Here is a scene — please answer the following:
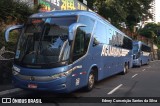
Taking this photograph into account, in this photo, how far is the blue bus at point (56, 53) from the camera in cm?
1001

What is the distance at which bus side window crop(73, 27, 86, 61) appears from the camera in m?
10.8

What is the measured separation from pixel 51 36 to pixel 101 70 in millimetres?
4372

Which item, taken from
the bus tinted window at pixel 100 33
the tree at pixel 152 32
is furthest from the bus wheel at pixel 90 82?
the tree at pixel 152 32

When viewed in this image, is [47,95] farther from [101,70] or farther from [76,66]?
[101,70]

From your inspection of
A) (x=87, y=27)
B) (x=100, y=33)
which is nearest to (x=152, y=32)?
(x=100, y=33)

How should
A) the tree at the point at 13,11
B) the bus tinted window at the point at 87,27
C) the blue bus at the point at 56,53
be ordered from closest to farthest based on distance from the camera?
the blue bus at the point at 56,53
the bus tinted window at the point at 87,27
the tree at the point at 13,11

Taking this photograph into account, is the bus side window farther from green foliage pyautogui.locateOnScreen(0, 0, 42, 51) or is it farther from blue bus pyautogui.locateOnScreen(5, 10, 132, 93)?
green foliage pyautogui.locateOnScreen(0, 0, 42, 51)

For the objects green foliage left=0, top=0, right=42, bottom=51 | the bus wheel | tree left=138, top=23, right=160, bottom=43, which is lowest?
the bus wheel

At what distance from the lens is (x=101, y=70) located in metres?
14.2

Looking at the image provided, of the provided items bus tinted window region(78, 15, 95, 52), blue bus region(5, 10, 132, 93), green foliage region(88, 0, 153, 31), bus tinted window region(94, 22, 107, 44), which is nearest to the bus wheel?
blue bus region(5, 10, 132, 93)

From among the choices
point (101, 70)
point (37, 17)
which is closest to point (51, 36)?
point (37, 17)

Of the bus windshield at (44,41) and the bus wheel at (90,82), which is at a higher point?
the bus windshield at (44,41)

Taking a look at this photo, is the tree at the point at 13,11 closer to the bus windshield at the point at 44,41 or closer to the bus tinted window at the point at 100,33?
the bus tinted window at the point at 100,33

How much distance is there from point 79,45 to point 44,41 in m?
1.37
